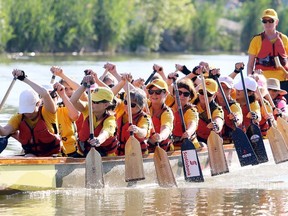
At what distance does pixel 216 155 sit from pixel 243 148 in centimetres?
57

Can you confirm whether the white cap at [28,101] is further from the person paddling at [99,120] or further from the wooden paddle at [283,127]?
the wooden paddle at [283,127]

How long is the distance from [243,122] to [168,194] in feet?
9.18

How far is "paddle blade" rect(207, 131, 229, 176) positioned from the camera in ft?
Answer: 41.5

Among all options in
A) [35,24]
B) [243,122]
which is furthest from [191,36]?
[243,122]

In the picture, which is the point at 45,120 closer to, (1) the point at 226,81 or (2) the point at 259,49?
(1) the point at 226,81

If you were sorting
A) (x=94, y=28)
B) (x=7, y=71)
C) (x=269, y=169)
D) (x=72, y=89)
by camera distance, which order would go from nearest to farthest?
1. (x=72, y=89)
2. (x=269, y=169)
3. (x=7, y=71)
4. (x=94, y=28)

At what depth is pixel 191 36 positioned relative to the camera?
79.6 meters

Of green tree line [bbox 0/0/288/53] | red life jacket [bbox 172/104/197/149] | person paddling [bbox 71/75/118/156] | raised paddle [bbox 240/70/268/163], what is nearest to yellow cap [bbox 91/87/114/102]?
person paddling [bbox 71/75/118/156]

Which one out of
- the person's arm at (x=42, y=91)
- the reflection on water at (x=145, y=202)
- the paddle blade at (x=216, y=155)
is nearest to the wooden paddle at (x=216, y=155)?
the paddle blade at (x=216, y=155)

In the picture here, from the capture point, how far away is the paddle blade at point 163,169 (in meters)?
11.8

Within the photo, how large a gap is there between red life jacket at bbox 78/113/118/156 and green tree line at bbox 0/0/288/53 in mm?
45271

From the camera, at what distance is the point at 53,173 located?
433 inches

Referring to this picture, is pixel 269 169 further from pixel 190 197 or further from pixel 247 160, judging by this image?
pixel 190 197

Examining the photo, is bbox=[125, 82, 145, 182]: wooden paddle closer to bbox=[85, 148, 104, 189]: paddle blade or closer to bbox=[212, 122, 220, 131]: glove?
bbox=[85, 148, 104, 189]: paddle blade
